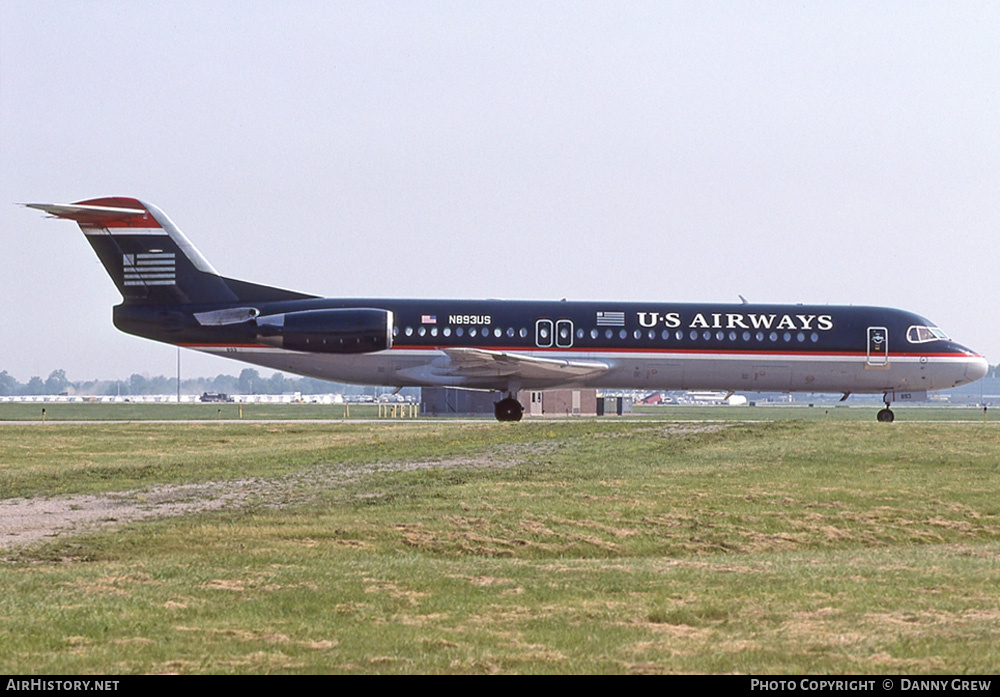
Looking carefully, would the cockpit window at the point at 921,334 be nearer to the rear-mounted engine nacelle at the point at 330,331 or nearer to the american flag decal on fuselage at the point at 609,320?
the american flag decal on fuselage at the point at 609,320

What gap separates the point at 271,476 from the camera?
69.4 feet

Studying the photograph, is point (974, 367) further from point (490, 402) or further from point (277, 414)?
point (277, 414)

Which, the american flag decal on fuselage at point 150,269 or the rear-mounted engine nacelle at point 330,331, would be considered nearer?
the rear-mounted engine nacelle at point 330,331

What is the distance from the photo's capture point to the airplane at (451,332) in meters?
39.3

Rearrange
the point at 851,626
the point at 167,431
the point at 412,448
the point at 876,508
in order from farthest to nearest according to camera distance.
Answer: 1. the point at 167,431
2. the point at 412,448
3. the point at 876,508
4. the point at 851,626

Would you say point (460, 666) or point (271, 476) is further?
point (271, 476)

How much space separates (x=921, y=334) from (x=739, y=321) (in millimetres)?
6889

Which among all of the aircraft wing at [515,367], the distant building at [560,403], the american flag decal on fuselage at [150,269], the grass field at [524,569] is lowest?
the grass field at [524,569]

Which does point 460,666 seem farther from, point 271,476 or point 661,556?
point 271,476

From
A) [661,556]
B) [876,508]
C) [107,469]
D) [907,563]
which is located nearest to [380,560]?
[661,556]

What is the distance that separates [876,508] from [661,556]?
5.02 meters

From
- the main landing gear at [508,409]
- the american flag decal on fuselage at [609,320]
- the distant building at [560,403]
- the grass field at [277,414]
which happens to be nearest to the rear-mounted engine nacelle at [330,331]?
the main landing gear at [508,409]

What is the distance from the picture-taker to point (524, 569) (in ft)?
38.9

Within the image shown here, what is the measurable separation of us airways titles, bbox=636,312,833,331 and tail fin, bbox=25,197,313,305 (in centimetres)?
1443
